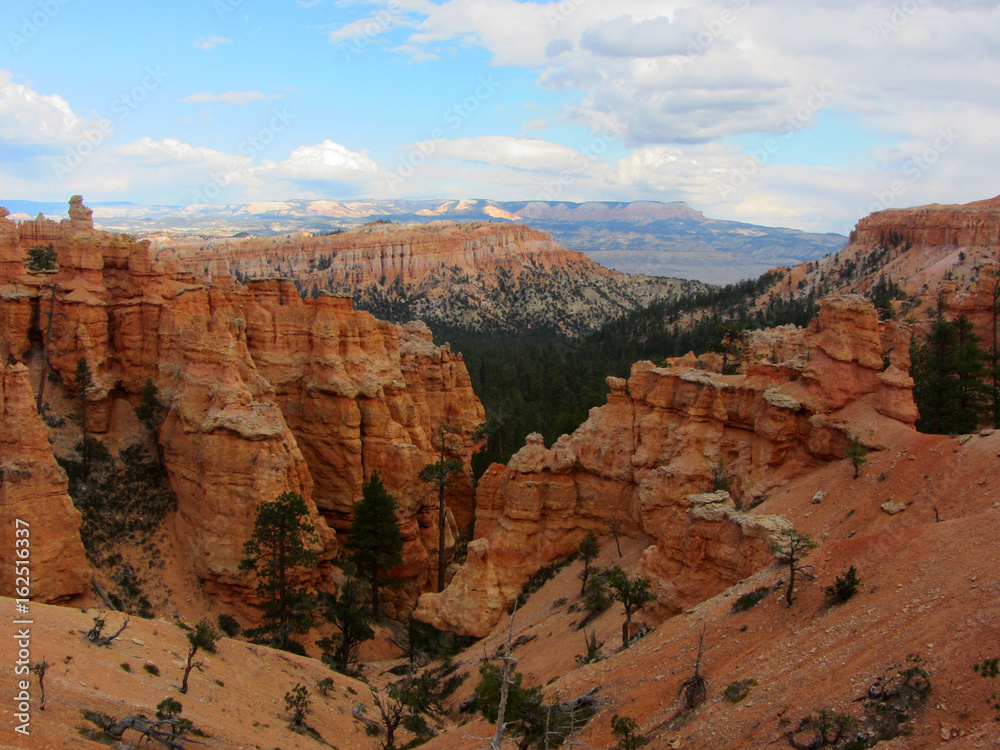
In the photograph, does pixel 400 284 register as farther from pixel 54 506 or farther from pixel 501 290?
pixel 54 506

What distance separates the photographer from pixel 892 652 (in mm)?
12625

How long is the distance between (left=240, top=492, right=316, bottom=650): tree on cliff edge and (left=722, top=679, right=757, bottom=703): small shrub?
60.3ft

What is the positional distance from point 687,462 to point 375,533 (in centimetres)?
1441

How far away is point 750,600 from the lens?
55.8 feet

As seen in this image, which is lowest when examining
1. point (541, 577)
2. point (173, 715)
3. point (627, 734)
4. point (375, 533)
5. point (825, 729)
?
point (541, 577)

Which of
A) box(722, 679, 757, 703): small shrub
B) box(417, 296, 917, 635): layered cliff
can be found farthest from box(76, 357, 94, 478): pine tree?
box(722, 679, 757, 703): small shrub

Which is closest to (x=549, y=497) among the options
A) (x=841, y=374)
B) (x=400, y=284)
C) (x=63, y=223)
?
(x=841, y=374)

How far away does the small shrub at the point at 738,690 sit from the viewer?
13.5 metres

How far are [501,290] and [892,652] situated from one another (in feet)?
527

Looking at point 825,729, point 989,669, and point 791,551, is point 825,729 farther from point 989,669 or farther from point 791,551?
point 791,551

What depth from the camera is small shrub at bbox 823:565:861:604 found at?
1521 cm

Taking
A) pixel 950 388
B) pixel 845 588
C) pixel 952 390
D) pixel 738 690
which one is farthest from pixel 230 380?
pixel 952 390

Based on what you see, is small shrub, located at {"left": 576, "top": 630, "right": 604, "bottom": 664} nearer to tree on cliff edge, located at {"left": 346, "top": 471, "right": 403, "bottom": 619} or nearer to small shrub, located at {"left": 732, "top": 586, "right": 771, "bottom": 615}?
small shrub, located at {"left": 732, "top": 586, "right": 771, "bottom": 615}

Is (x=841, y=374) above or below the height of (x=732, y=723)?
above
